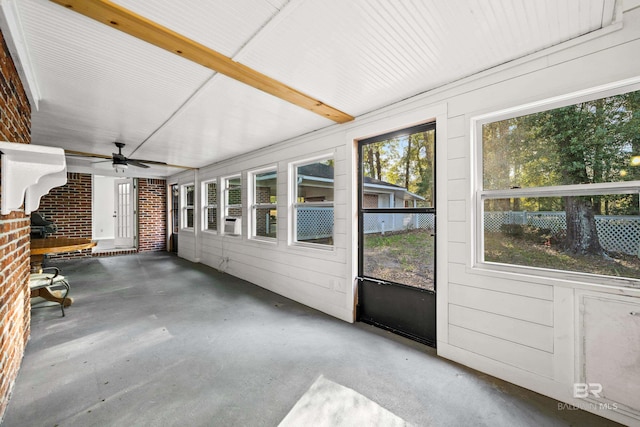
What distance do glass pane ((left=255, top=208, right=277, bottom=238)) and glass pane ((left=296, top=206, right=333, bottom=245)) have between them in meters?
0.64

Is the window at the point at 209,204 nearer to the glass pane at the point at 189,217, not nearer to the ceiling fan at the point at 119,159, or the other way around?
the ceiling fan at the point at 119,159

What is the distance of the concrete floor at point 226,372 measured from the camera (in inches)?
67.1

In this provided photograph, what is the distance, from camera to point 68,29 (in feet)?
5.24

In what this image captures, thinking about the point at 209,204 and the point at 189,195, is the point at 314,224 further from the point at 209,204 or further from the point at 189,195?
the point at 189,195

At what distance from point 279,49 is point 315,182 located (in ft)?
7.50

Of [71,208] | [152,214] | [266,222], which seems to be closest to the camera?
[266,222]

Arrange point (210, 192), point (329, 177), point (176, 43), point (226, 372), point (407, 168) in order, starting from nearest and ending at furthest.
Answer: point (176, 43) → point (226, 372) → point (407, 168) → point (329, 177) → point (210, 192)

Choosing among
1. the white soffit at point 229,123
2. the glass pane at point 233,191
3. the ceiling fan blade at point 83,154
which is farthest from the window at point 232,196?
the ceiling fan blade at point 83,154

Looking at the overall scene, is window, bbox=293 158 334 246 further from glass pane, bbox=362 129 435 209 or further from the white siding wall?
glass pane, bbox=362 129 435 209

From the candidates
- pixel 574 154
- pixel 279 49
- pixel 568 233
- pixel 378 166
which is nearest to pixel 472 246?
pixel 568 233

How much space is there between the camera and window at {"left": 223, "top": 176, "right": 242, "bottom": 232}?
18.0 ft

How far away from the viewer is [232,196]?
5723 millimetres

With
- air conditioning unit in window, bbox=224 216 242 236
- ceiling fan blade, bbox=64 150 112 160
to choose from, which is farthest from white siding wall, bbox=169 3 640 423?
ceiling fan blade, bbox=64 150 112 160

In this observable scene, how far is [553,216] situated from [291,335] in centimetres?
252
